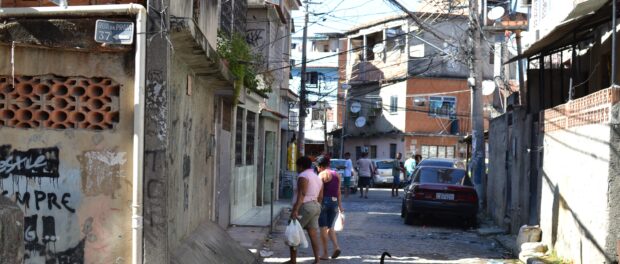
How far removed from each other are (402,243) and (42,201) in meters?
8.99

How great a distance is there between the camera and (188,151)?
9641 millimetres

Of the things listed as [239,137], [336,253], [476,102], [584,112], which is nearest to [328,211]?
[336,253]

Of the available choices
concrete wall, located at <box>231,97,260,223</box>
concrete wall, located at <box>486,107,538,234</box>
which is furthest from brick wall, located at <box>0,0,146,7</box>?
concrete wall, located at <box>486,107,538,234</box>

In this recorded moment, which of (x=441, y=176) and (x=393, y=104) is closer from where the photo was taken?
(x=441, y=176)

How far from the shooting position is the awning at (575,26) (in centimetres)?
1064

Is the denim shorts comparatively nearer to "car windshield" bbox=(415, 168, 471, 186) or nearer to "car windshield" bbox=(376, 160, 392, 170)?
"car windshield" bbox=(415, 168, 471, 186)

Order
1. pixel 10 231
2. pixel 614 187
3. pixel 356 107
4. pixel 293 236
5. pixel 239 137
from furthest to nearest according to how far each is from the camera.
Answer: pixel 356 107
pixel 239 137
pixel 293 236
pixel 614 187
pixel 10 231

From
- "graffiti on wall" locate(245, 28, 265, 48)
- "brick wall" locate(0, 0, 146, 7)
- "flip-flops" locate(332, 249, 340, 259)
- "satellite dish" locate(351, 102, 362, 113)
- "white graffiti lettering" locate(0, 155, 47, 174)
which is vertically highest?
"graffiti on wall" locate(245, 28, 265, 48)

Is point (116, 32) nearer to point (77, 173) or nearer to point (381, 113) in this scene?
point (77, 173)

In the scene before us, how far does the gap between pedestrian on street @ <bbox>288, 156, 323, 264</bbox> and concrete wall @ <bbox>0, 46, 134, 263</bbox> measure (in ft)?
14.4

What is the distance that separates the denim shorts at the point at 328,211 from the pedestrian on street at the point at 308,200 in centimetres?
70

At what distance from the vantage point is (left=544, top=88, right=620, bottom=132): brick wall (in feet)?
29.6

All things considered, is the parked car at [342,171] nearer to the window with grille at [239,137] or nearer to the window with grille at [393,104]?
the window with grille at [239,137]

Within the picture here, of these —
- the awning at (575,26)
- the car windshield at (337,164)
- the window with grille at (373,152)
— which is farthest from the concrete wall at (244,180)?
the window with grille at (373,152)
